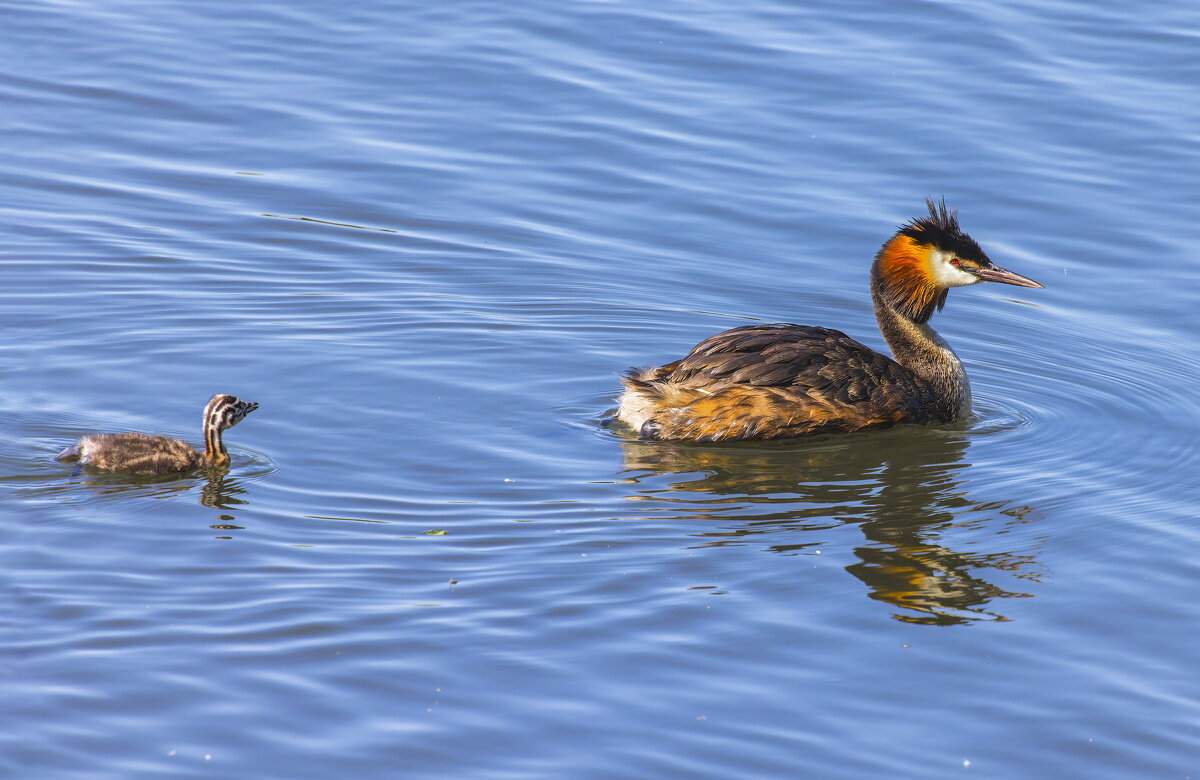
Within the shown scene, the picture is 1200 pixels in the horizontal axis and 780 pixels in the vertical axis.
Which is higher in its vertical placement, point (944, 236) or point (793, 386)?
point (944, 236)

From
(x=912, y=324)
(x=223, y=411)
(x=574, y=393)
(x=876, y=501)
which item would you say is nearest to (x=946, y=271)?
(x=912, y=324)

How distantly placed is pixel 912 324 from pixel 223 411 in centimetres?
411

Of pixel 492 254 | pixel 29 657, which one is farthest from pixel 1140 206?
pixel 29 657

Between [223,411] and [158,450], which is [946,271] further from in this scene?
[158,450]

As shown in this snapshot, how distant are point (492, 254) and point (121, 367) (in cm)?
287

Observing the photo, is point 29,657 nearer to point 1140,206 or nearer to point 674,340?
point 674,340

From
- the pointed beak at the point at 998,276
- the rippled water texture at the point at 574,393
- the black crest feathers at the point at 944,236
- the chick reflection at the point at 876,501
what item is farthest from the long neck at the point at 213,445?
the pointed beak at the point at 998,276

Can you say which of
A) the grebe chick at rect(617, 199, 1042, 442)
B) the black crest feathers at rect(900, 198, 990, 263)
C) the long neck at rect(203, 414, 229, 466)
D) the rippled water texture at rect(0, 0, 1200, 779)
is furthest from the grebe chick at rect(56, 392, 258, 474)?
the black crest feathers at rect(900, 198, 990, 263)

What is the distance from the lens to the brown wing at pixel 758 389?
908cm

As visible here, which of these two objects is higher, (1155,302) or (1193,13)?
(1193,13)

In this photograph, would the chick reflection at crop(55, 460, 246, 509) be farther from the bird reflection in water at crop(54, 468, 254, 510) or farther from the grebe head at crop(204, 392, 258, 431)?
the grebe head at crop(204, 392, 258, 431)

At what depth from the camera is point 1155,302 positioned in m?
11.0

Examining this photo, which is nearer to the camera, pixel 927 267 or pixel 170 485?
pixel 170 485

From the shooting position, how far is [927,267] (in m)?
9.88
